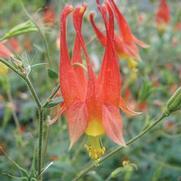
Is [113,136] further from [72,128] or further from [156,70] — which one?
[156,70]

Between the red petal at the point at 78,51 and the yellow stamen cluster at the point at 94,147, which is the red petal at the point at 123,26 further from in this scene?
the yellow stamen cluster at the point at 94,147

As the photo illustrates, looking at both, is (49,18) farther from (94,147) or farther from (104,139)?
(94,147)

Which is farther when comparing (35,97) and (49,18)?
(49,18)

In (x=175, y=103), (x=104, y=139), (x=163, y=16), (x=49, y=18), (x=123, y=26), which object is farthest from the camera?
(x=163, y=16)

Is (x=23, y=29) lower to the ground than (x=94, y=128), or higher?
higher

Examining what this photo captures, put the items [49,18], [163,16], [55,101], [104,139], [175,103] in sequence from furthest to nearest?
[163,16] → [104,139] → [49,18] → [175,103] → [55,101]

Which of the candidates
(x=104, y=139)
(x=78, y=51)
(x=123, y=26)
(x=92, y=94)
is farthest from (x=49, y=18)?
(x=92, y=94)

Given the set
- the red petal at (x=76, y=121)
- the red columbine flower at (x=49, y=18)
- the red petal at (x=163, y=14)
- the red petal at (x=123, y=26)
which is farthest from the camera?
the red petal at (x=163, y=14)

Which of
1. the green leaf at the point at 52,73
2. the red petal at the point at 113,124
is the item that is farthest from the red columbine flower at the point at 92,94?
the green leaf at the point at 52,73
